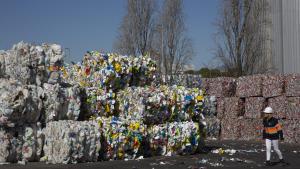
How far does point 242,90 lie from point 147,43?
46.5ft

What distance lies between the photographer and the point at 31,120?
49.9 ft

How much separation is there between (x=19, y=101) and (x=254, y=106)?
12461mm

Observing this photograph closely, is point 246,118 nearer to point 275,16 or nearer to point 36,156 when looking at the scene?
point 275,16

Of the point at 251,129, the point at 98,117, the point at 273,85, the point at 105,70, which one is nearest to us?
the point at 98,117

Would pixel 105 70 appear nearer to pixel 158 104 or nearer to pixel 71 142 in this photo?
pixel 158 104

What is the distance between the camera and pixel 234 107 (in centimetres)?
2494

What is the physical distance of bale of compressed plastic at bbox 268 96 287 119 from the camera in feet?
74.9

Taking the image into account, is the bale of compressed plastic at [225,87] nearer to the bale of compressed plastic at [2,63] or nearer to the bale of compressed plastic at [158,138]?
the bale of compressed plastic at [158,138]

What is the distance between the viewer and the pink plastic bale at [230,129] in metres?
24.8

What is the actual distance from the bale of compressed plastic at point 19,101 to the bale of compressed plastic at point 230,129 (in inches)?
465

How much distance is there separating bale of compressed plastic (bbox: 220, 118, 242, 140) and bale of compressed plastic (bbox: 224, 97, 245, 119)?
229 millimetres

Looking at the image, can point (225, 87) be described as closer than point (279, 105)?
No

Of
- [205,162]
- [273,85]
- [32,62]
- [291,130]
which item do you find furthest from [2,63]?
[291,130]

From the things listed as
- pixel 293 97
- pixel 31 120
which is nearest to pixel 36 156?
pixel 31 120
